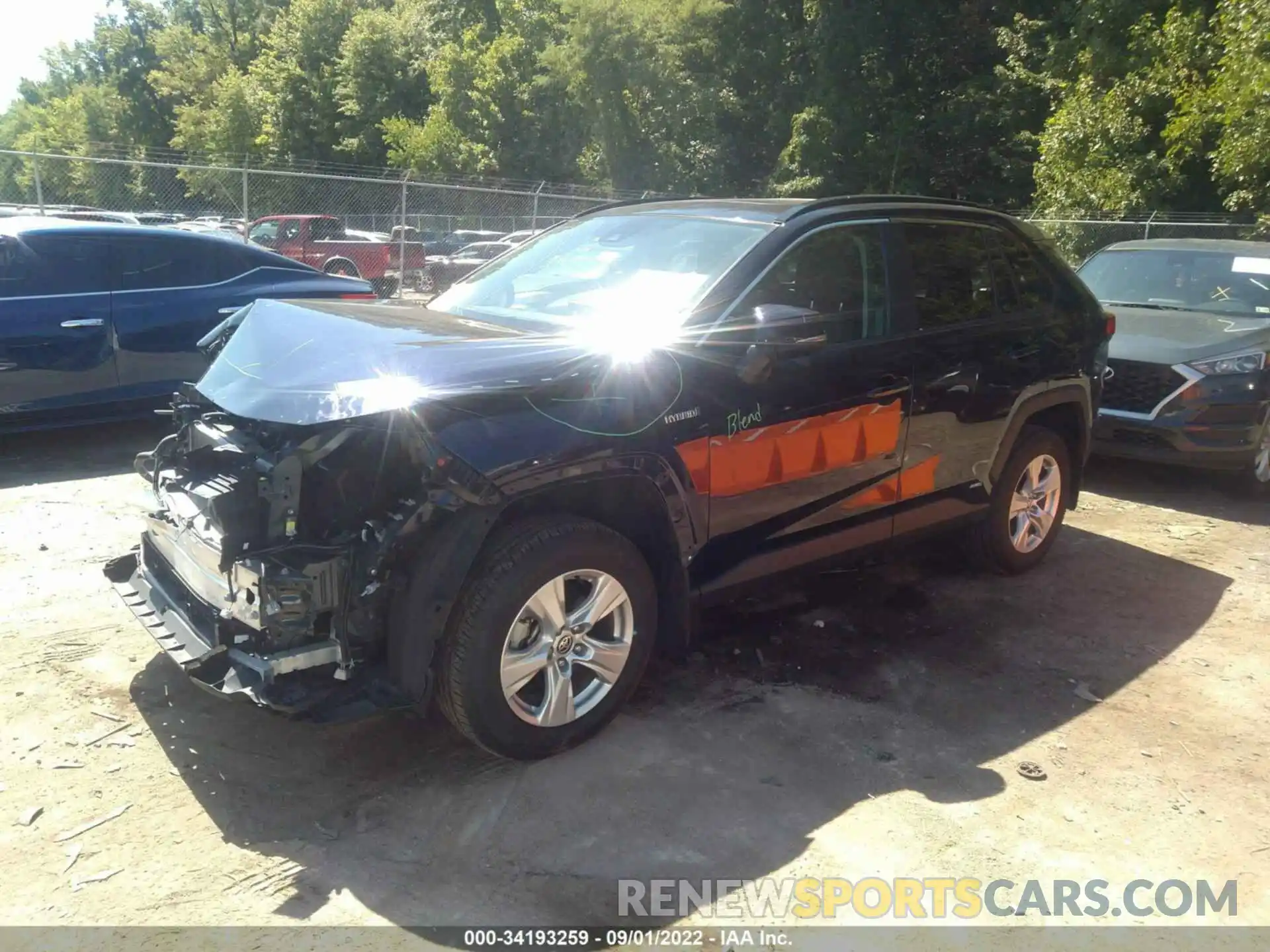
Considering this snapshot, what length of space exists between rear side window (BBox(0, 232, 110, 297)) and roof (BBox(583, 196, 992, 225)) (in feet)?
13.3

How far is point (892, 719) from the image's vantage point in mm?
3797

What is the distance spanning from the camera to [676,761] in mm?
3430

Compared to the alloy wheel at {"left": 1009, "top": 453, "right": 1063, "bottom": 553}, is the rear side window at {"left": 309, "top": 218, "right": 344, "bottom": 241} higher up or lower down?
higher up

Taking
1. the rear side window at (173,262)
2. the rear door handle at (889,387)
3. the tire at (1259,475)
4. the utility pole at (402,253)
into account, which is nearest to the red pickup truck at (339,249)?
the utility pole at (402,253)

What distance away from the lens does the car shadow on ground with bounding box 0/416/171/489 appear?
6.43 m

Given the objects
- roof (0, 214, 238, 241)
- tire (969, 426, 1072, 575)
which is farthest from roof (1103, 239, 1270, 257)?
roof (0, 214, 238, 241)

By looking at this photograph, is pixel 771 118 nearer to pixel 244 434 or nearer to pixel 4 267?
pixel 4 267

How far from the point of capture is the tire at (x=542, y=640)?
3.04 m

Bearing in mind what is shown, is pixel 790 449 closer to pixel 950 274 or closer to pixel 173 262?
pixel 950 274

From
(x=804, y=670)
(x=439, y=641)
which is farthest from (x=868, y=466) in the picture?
(x=439, y=641)

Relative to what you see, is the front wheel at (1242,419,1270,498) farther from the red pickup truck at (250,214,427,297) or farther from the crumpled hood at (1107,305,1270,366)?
the red pickup truck at (250,214,427,297)

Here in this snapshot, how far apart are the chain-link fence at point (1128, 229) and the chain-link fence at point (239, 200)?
8288 millimetres

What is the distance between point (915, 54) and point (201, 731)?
3071 centimetres

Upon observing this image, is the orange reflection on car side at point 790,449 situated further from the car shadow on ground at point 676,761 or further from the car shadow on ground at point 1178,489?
the car shadow on ground at point 1178,489
